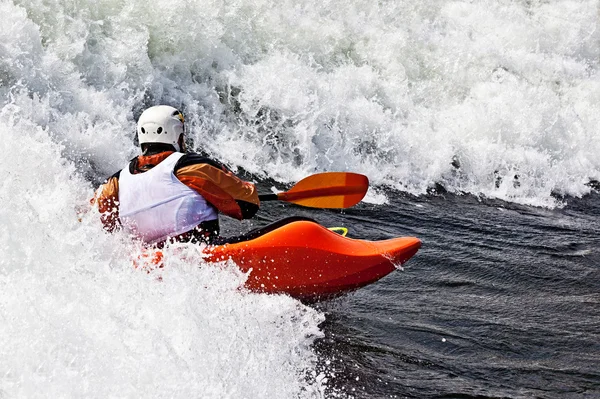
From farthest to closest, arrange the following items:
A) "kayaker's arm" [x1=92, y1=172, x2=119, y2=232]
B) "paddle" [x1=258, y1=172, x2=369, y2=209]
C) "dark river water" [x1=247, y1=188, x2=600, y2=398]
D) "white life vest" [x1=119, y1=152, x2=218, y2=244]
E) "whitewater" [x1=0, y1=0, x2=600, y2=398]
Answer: "paddle" [x1=258, y1=172, x2=369, y2=209] < "kayaker's arm" [x1=92, y1=172, x2=119, y2=232] < "white life vest" [x1=119, y1=152, x2=218, y2=244] < "dark river water" [x1=247, y1=188, x2=600, y2=398] < "whitewater" [x1=0, y1=0, x2=600, y2=398]

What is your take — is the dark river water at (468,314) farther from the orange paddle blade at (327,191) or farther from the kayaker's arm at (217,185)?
the kayaker's arm at (217,185)

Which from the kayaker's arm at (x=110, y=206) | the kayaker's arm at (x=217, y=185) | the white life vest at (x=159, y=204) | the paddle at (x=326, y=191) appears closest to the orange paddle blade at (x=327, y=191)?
the paddle at (x=326, y=191)

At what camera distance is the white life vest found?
14.5 feet

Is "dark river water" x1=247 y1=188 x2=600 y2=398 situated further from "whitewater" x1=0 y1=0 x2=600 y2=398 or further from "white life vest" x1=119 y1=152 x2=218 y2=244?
"white life vest" x1=119 y1=152 x2=218 y2=244

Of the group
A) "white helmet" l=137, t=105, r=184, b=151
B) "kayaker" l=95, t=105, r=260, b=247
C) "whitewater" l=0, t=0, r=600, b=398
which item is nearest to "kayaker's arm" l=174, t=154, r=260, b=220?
"kayaker" l=95, t=105, r=260, b=247

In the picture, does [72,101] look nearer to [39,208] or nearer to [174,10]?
[174,10]

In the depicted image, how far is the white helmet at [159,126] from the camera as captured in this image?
4477 millimetres

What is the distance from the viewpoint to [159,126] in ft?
14.7

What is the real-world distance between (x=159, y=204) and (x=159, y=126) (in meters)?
0.43

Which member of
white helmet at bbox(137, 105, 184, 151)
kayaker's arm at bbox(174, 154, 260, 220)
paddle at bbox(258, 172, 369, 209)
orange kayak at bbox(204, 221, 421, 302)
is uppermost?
white helmet at bbox(137, 105, 184, 151)

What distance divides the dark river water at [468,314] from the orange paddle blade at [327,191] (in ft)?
2.07

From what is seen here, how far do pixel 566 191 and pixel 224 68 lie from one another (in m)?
4.30

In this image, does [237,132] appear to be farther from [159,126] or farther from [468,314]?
[468,314]

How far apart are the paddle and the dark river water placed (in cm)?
63
